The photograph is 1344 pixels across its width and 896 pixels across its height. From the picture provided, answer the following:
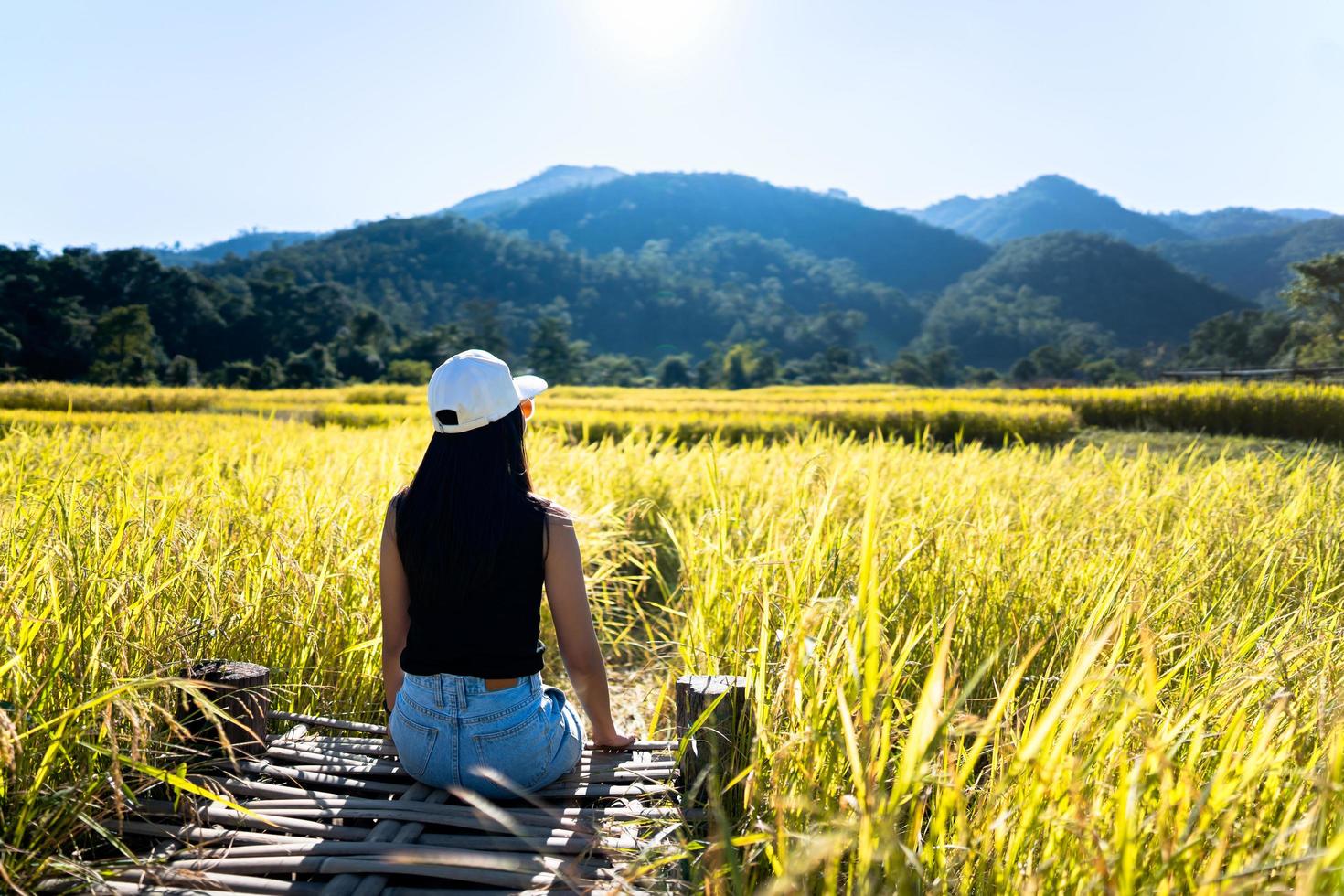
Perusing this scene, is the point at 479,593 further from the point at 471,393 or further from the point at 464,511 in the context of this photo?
the point at 471,393

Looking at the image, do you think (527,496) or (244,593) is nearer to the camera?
(527,496)

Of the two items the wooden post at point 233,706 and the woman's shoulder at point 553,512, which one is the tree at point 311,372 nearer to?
the wooden post at point 233,706

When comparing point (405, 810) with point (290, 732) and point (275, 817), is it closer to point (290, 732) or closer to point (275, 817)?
point (275, 817)

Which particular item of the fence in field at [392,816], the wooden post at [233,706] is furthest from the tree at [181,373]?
the fence in field at [392,816]

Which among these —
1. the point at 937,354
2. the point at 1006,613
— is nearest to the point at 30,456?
the point at 1006,613

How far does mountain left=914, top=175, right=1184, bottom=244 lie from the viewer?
13338 centimetres

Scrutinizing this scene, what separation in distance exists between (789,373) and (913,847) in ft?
173

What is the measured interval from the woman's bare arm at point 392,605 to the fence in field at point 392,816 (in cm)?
16

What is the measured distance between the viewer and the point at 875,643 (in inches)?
41.8

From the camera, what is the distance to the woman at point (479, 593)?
5.54 ft

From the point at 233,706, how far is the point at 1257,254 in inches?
4455

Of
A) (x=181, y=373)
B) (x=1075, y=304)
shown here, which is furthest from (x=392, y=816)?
(x=1075, y=304)

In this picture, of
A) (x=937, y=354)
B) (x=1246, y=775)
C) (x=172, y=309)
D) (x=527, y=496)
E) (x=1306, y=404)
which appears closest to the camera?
(x=1246, y=775)

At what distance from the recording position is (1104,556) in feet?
8.83
